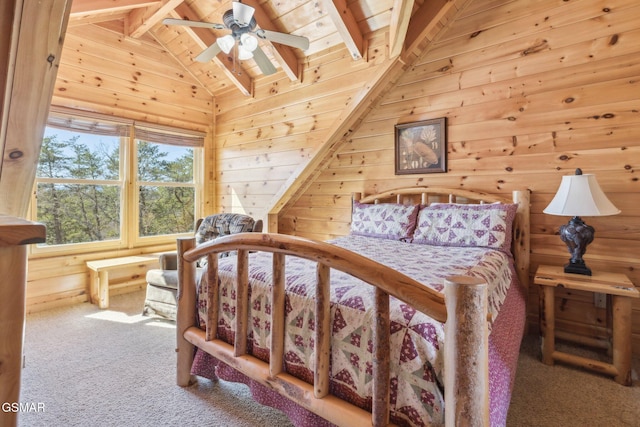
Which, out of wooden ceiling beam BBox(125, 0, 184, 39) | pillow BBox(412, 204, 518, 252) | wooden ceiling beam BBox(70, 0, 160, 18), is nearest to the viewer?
pillow BBox(412, 204, 518, 252)

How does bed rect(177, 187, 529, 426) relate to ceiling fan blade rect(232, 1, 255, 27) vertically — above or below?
below

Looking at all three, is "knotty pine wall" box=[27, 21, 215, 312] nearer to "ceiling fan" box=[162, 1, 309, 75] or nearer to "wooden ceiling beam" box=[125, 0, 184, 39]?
"wooden ceiling beam" box=[125, 0, 184, 39]

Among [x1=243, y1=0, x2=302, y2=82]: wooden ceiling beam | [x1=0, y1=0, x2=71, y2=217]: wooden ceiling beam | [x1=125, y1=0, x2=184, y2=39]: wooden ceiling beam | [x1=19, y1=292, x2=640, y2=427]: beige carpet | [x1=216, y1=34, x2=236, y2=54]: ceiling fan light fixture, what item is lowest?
[x1=19, y1=292, x2=640, y2=427]: beige carpet

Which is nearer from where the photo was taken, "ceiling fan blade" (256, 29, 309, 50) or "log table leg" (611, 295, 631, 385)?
"log table leg" (611, 295, 631, 385)

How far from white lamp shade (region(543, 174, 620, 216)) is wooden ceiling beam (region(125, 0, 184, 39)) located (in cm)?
368

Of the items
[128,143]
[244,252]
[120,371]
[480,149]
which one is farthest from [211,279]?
[128,143]

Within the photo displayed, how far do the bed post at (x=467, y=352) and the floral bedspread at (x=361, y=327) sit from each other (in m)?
0.08

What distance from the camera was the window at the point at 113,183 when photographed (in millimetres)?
3207

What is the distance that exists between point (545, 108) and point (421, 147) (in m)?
1.00

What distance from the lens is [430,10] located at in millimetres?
2691

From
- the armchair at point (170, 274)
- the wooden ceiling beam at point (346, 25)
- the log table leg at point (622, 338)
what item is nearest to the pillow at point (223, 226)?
the armchair at point (170, 274)

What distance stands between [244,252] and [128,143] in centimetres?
315

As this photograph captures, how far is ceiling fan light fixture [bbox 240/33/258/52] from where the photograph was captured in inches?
85.6

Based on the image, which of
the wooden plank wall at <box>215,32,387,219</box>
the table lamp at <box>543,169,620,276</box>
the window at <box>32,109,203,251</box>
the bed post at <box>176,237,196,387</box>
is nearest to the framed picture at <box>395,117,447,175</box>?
the wooden plank wall at <box>215,32,387,219</box>
